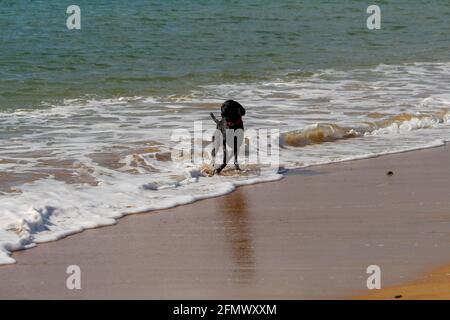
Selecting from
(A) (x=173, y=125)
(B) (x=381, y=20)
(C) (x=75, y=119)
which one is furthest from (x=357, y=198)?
(B) (x=381, y=20)

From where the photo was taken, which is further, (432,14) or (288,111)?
(432,14)

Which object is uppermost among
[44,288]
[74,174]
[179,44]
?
[179,44]

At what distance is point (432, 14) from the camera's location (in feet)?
117

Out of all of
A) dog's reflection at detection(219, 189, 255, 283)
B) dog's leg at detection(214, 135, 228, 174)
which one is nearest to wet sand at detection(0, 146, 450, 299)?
dog's reflection at detection(219, 189, 255, 283)

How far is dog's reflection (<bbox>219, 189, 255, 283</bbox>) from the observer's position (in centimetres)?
848

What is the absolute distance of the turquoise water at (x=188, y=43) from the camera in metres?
21.5

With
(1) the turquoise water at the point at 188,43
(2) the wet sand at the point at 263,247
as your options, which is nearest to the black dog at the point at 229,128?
(2) the wet sand at the point at 263,247

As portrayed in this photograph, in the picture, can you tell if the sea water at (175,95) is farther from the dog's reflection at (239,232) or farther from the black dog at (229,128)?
the dog's reflection at (239,232)

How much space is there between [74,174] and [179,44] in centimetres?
1511

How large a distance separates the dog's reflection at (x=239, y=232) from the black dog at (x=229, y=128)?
3.06ft

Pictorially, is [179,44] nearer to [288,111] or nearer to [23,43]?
→ [23,43]

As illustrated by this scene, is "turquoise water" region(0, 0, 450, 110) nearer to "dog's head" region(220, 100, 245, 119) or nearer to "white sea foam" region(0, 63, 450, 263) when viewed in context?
"white sea foam" region(0, 63, 450, 263)

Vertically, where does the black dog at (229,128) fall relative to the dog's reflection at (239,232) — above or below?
above

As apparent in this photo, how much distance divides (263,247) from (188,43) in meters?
18.7
